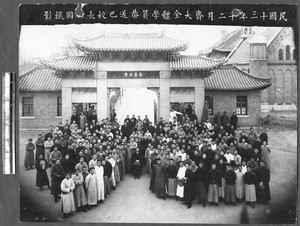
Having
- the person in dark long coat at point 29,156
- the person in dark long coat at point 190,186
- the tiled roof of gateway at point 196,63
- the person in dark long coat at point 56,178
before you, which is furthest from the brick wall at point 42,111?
the person in dark long coat at point 190,186

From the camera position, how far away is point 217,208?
7094 mm

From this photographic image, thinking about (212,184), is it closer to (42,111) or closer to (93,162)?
(93,162)

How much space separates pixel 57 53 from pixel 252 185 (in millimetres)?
4952

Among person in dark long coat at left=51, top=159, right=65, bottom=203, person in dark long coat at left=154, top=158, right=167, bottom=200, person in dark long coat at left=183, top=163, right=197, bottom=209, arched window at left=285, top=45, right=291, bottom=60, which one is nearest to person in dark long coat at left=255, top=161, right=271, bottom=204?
person in dark long coat at left=183, top=163, right=197, bottom=209

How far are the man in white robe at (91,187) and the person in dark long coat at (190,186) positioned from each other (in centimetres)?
185

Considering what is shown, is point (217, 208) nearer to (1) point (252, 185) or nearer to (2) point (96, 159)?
(1) point (252, 185)

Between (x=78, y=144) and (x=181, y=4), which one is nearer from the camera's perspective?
(x=181, y=4)

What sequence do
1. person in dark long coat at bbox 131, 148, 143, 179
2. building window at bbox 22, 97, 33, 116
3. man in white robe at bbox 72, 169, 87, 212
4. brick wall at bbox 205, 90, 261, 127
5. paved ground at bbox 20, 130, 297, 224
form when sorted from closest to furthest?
man in white robe at bbox 72, 169, 87, 212 → paved ground at bbox 20, 130, 297, 224 → building window at bbox 22, 97, 33, 116 → person in dark long coat at bbox 131, 148, 143, 179 → brick wall at bbox 205, 90, 261, 127

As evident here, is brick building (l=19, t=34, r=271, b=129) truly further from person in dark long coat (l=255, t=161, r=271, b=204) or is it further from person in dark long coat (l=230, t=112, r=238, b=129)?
person in dark long coat (l=255, t=161, r=271, b=204)

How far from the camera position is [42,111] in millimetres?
7473

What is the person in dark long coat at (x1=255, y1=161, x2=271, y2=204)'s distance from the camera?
23.4 feet

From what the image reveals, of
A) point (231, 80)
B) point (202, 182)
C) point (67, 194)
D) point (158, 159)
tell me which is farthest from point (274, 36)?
point (67, 194)

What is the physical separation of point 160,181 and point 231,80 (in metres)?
2.75

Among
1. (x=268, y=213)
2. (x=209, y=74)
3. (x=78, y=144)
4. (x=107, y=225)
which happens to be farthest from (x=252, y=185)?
(x=78, y=144)
